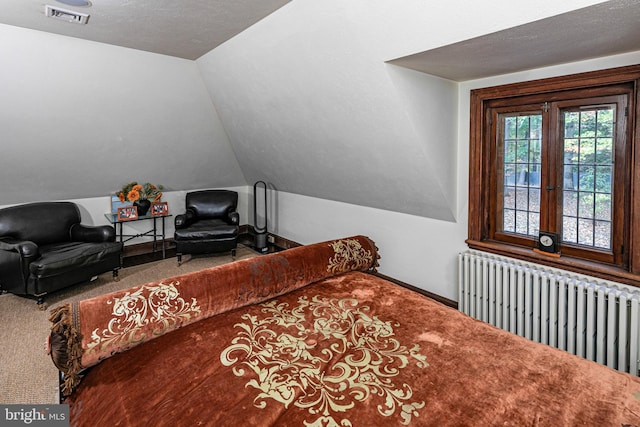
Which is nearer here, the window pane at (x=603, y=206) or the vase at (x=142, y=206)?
the window pane at (x=603, y=206)

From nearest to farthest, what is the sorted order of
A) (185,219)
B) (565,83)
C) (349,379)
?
(349,379) → (565,83) → (185,219)

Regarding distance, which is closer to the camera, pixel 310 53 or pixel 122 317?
pixel 122 317

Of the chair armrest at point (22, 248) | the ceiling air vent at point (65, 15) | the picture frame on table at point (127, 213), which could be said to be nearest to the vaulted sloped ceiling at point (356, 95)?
the ceiling air vent at point (65, 15)

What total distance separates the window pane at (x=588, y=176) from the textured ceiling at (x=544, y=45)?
426mm

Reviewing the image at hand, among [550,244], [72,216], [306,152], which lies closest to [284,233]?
[306,152]

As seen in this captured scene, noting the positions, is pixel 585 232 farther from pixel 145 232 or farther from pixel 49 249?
pixel 145 232

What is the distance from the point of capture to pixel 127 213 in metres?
5.03

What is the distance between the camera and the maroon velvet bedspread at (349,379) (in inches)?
46.1

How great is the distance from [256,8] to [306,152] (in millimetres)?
1744

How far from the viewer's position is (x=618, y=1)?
1.59 m

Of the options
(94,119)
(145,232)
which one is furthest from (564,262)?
(145,232)

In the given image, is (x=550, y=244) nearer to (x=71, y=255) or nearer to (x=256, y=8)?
(x=256, y=8)

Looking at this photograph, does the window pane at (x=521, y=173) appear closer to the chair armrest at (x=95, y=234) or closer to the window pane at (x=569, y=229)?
the window pane at (x=569, y=229)

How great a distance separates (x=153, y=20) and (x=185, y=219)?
2772 millimetres
